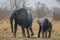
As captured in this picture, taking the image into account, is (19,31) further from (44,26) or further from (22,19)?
(44,26)

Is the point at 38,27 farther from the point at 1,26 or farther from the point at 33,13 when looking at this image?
the point at 1,26

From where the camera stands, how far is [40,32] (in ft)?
9.93

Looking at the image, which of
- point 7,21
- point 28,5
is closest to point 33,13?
point 28,5

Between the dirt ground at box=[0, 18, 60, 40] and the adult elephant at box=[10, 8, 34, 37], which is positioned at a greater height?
the adult elephant at box=[10, 8, 34, 37]

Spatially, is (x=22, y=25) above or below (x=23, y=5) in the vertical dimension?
below

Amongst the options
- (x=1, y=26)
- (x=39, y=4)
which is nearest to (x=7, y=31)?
(x=1, y=26)

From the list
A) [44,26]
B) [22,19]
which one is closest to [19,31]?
[22,19]

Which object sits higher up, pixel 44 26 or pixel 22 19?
pixel 22 19

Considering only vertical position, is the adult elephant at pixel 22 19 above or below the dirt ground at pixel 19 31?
above

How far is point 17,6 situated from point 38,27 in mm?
405

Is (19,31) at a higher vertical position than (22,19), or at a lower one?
lower

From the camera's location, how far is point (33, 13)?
307cm

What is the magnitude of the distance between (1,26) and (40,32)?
21.0 inches

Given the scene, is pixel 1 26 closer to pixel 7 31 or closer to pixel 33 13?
pixel 7 31
